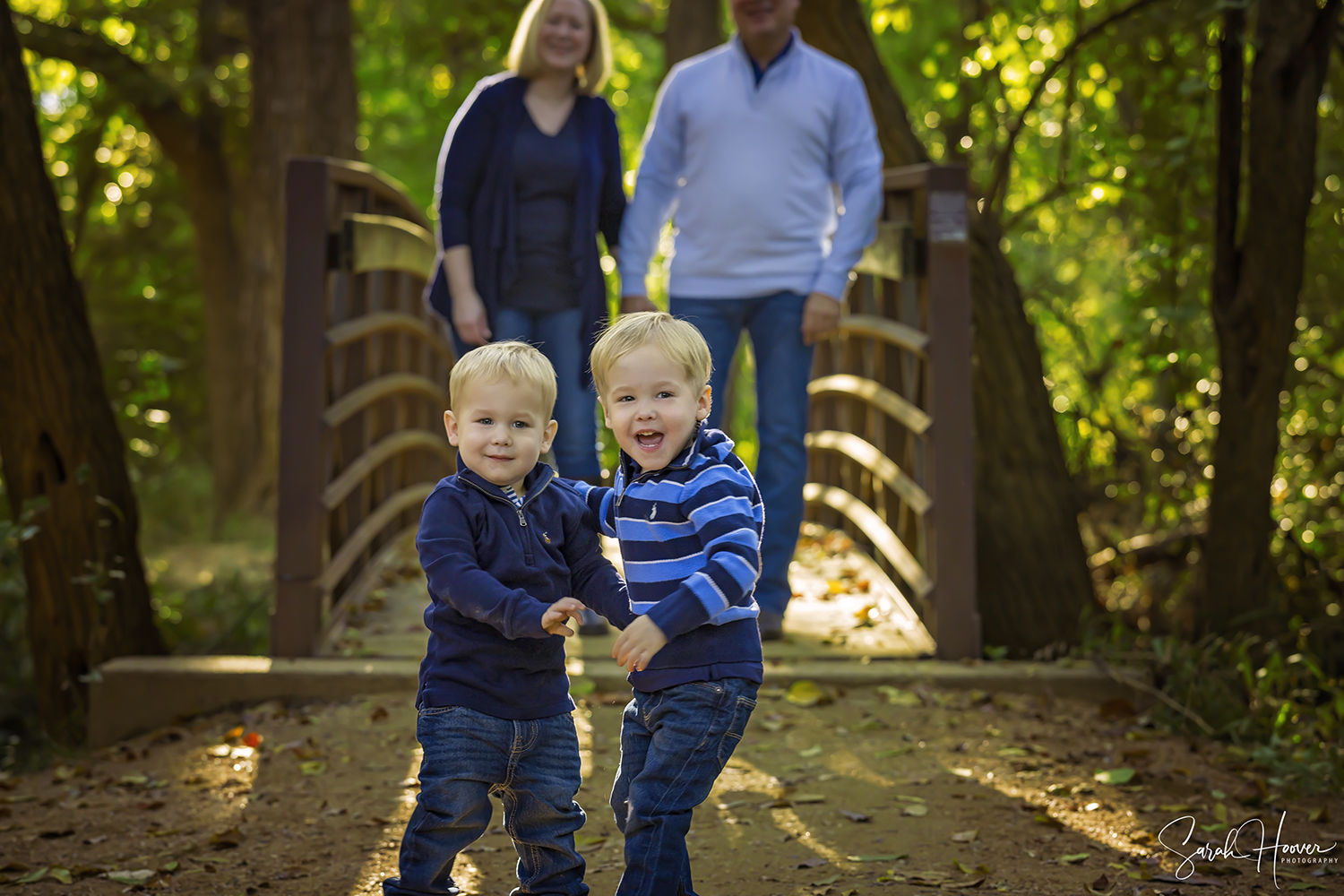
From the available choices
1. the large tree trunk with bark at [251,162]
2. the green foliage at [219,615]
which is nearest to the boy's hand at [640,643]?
the green foliage at [219,615]

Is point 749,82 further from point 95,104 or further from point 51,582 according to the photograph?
point 95,104

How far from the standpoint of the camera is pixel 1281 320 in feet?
14.6

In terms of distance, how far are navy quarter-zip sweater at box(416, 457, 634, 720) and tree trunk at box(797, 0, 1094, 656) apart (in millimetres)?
2683

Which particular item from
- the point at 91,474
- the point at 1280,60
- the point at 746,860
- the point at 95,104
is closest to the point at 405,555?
the point at 91,474

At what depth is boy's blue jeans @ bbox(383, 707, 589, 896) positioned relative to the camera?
228 centimetres

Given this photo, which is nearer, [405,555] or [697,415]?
[697,415]

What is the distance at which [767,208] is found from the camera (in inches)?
159

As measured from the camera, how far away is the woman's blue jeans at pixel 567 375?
3992mm

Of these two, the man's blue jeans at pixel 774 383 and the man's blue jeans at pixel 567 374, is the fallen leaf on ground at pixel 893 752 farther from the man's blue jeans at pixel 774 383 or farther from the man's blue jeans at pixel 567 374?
the man's blue jeans at pixel 567 374

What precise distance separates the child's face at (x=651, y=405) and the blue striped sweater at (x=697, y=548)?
0.05 meters

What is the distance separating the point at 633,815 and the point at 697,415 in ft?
2.42

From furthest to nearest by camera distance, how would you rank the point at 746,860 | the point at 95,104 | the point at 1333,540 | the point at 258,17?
the point at 95,104
the point at 258,17
the point at 1333,540
the point at 746,860

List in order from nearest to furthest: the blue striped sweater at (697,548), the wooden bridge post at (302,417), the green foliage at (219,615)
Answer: the blue striped sweater at (697,548) < the wooden bridge post at (302,417) < the green foliage at (219,615)

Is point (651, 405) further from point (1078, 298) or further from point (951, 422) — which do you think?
point (1078, 298)
